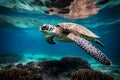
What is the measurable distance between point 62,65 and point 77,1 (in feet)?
29.9

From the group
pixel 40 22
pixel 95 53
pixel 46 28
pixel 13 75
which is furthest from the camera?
pixel 40 22

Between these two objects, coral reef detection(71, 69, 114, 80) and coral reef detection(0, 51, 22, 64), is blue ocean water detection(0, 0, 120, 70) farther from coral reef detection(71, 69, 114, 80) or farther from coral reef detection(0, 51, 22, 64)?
coral reef detection(71, 69, 114, 80)

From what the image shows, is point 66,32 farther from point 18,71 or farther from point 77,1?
point 77,1

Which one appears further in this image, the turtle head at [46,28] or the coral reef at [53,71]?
the turtle head at [46,28]

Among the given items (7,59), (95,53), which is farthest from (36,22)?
(95,53)

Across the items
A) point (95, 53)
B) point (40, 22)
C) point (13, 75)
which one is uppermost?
point (40, 22)

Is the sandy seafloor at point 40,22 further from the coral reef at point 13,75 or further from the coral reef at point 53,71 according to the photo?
the coral reef at point 13,75

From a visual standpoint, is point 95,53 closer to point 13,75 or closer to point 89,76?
point 89,76

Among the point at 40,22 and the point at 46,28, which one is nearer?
the point at 46,28

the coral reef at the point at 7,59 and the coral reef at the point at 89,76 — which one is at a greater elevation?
the coral reef at the point at 7,59

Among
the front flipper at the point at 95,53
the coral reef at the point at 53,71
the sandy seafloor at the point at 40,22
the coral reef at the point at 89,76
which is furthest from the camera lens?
the sandy seafloor at the point at 40,22

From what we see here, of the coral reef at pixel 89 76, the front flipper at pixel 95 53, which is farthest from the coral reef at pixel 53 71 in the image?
the front flipper at pixel 95 53

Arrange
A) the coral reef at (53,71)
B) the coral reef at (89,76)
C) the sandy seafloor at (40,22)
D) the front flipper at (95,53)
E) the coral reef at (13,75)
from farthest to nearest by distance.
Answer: the sandy seafloor at (40,22)
the coral reef at (89,76)
the coral reef at (53,71)
the coral reef at (13,75)
the front flipper at (95,53)

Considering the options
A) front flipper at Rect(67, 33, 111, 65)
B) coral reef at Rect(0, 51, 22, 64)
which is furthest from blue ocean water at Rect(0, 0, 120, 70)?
front flipper at Rect(67, 33, 111, 65)
